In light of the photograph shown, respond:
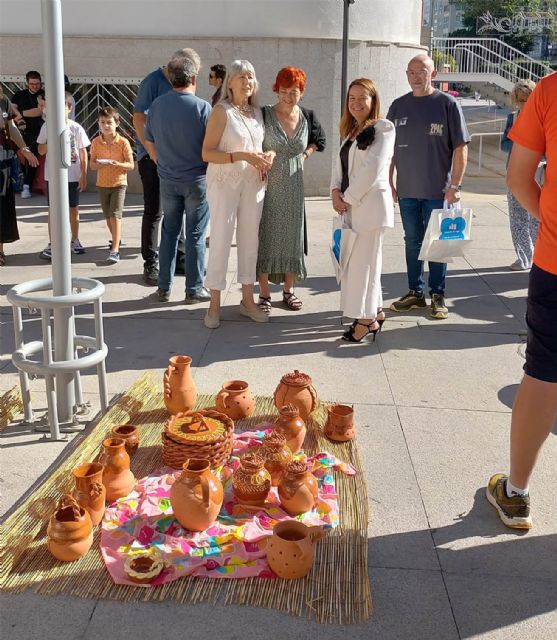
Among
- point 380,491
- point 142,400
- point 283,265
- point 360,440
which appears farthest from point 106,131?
point 380,491

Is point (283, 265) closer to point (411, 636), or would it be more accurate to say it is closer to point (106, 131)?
point (106, 131)

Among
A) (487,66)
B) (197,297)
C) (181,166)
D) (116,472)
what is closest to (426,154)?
(181,166)

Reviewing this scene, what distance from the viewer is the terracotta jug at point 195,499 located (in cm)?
281

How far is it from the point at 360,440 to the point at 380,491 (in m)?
0.50

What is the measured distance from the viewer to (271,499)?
310 centimetres

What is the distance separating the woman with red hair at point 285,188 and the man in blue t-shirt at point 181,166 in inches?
23.1

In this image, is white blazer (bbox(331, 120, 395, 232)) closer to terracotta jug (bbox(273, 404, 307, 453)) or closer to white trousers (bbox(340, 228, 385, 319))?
white trousers (bbox(340, 228, 385, 319))

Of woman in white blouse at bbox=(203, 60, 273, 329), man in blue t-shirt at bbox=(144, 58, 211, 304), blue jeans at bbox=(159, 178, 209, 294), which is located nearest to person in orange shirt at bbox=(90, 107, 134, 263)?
man in blue t-shirt at bbox=(144, 58, 211, 304)

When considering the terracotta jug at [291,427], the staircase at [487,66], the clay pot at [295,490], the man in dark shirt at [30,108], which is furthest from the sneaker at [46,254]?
the staircase at [487,66]

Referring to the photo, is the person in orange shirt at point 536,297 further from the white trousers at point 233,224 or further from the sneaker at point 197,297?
the sneaker at point 197,297

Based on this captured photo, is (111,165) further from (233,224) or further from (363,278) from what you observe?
(363,278)

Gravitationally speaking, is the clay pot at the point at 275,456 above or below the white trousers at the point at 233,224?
below

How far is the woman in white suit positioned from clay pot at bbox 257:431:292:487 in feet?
6.78

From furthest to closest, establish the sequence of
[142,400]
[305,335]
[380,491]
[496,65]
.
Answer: [496,65] < [305,335] < [142,400] < [380,491]
